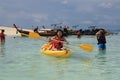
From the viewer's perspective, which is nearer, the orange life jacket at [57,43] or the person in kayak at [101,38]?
the orange life jacket at [57,43]

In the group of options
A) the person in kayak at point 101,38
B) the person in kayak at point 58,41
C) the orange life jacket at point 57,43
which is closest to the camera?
the person in kayak at point 58,41

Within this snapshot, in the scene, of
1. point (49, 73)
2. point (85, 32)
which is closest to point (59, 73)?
point (49, 73)

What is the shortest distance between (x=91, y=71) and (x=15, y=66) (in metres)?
3.27

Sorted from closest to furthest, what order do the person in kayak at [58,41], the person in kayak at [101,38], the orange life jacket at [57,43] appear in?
the person in kayak at [58,41] → the orange life jacket at [57,43] → the person in kayak at [101,38]

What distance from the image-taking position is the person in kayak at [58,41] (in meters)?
17.1

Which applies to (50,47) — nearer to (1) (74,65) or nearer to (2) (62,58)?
(2) (62,58)

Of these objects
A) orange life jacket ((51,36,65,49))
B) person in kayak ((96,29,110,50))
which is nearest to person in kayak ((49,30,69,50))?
orange life jacket ((51,36,65,49))

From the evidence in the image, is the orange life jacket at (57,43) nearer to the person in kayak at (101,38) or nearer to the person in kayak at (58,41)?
the person in kayak at (58,41)

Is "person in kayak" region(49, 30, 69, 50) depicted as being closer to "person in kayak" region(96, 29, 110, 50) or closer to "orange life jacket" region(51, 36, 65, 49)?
"orange life jacket" region(51, 36, 65, 49)

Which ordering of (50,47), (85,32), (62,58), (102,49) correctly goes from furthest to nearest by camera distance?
(85,32)
(102,49)
(50,47)
(62,58)

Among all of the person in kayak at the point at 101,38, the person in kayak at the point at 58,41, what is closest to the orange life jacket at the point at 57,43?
the person in kayak at the point at 58,41

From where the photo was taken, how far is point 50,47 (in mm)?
18344

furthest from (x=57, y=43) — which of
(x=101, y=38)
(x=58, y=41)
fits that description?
(x=101, y=38)

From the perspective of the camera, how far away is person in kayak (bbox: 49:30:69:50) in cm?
1706
